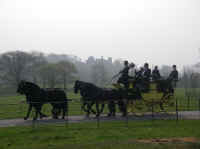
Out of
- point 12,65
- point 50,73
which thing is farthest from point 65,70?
point 12,65

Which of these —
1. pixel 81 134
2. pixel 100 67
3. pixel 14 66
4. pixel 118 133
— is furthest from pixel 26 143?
pixel 100 67

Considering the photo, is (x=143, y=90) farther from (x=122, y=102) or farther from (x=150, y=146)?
(x=150, y=146)

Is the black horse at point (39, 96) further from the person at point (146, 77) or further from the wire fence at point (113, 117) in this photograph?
the person at point (146, 77)

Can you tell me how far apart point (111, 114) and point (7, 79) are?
43.1 m

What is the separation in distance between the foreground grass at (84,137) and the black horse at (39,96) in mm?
2478

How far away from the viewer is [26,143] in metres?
7.68

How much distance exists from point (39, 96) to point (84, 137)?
213 inches

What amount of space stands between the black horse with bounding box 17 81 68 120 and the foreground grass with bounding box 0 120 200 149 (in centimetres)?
248

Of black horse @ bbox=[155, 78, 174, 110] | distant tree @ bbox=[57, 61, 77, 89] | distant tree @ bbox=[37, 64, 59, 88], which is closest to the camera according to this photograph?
black horse @ bbox=[155, 78, 174, 110]

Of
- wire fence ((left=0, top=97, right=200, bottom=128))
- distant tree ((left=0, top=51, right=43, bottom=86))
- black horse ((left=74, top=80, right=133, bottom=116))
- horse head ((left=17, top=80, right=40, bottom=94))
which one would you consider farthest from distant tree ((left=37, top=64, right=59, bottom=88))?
horse head ((left=17, top=80, right=40, bottom=94))

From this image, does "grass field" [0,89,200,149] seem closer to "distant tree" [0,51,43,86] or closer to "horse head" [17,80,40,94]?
"horse head" [17,80,40,94]

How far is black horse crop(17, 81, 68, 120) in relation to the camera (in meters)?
12.7

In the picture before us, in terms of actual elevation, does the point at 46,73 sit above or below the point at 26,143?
above

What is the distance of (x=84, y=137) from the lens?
8.45 m
